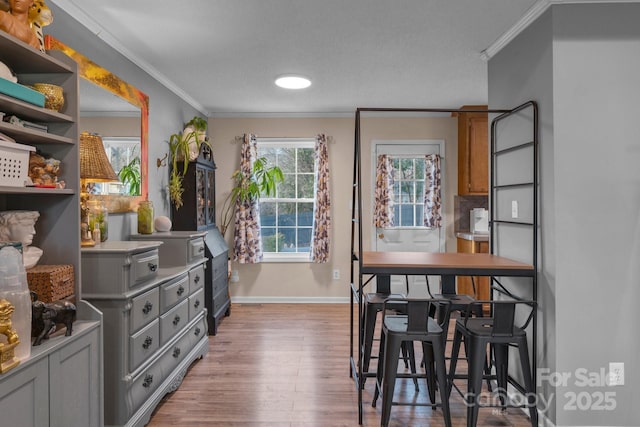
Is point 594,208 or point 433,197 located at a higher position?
point 433,197

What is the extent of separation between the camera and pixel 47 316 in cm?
156

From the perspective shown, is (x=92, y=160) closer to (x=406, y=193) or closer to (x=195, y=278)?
(x=195, y=278)

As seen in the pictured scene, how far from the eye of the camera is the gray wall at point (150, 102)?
2.36m

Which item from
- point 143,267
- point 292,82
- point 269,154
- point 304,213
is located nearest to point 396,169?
point 304,213

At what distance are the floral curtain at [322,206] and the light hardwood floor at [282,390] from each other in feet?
3.99

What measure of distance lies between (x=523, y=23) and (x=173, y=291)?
2.87 metres

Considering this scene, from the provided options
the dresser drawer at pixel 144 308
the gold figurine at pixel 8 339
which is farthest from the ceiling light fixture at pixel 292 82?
the gold figurine at pixel 8 339

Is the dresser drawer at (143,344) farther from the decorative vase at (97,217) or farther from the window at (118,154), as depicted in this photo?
the window at (118,154)

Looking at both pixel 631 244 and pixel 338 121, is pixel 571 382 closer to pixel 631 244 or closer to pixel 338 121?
pixel 631 244

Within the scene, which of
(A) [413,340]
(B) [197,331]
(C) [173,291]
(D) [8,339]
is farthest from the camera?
(B) [197,331]

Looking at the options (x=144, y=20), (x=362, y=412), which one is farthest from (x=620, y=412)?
(x=144, y=20)

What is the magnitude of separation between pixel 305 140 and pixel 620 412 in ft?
13.4

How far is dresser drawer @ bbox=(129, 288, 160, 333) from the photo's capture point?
2165 mm

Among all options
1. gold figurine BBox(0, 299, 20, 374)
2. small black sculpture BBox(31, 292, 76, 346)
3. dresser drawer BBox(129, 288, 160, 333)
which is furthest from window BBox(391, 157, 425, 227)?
gold figurine BBox(0, 299, 20, 374)
